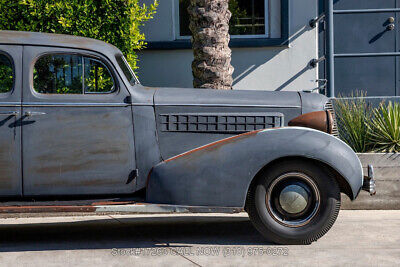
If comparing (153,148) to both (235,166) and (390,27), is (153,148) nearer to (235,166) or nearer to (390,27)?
(235,166)

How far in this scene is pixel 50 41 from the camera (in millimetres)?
5930

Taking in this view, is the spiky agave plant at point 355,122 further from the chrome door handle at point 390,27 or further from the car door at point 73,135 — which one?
the car door at point 73,135

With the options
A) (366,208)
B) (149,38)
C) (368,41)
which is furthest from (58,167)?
(368,41)

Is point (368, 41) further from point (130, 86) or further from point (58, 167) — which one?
point (58, 167)

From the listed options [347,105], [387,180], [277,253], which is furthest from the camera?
[347,105]

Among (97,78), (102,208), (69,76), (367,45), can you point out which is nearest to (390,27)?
(367,45)

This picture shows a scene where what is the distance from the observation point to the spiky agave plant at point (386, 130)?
8.15 metres

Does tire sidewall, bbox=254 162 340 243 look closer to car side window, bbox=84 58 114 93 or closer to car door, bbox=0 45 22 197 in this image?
car side window, bbox=84 58 114 93

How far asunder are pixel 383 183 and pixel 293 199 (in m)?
2.66

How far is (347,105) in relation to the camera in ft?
27.8

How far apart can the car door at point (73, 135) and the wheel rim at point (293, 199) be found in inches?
52.0

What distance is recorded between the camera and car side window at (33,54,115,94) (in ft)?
19.4

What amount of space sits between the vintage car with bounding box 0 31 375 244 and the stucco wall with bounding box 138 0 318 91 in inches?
186

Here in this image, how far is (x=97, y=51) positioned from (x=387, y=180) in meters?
4.08
